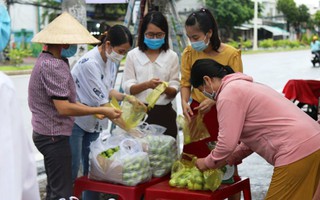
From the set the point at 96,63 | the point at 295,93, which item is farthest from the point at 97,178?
the point at 295,93

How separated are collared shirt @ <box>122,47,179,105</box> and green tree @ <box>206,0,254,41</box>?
3450cm

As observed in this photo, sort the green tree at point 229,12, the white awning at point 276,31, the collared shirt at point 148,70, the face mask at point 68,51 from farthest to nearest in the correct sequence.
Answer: the white awning at point 276,31 < the green tree at point 229,12 < the collared shirt at point 148,70 < the face mask at point 68,51

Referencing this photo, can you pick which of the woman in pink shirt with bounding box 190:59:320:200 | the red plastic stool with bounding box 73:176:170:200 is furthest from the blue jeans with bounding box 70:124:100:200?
the woman in pink shirt with bounding box 190:59:320:200

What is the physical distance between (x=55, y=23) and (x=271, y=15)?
5886 centimetres

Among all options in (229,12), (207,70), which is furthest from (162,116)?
(229,12)

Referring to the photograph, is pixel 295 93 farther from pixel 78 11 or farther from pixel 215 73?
pixel 215 73

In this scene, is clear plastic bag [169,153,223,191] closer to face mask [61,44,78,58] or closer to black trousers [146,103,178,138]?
black trousers [146,103,178,138]

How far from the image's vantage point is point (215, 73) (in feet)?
7.72

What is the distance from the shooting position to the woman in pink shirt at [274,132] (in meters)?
2.16

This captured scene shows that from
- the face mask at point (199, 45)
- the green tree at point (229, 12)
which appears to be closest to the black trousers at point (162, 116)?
the face mask at point (199, 45)

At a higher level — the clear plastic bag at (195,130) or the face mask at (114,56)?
the face mask at (114,56)

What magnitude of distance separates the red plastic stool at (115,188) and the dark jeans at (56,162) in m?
0.17

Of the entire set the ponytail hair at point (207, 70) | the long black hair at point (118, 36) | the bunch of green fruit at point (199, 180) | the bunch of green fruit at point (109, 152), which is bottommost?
the bunch of green fruit at point (199, 180)

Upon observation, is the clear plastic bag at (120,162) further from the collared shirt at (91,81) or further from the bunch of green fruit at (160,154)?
the collared shirt at (91,81)
